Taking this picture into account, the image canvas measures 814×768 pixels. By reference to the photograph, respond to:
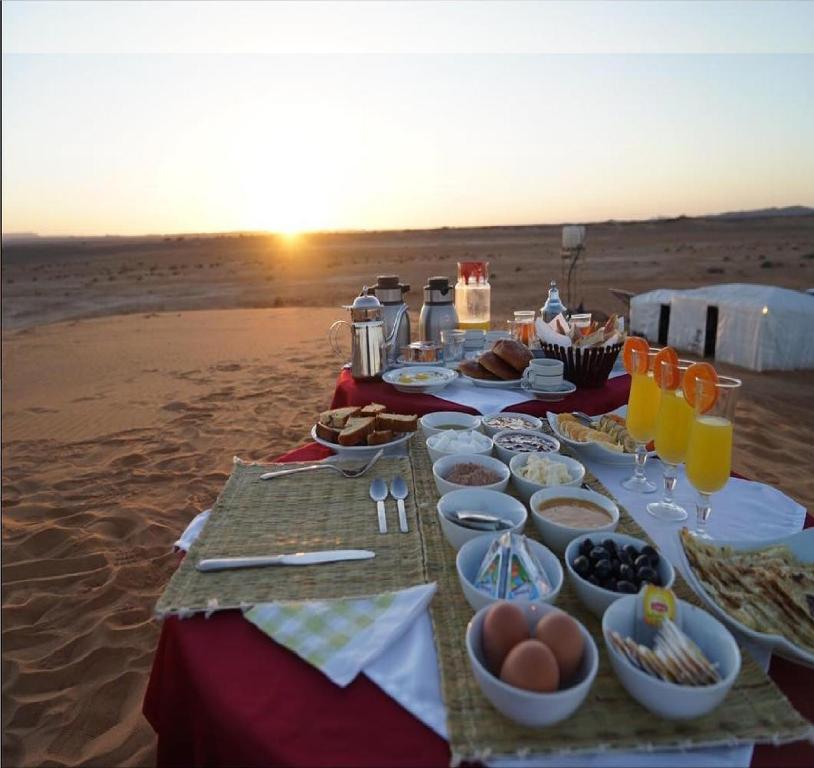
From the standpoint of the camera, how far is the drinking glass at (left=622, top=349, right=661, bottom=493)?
165 centimetres

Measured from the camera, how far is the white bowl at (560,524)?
123 centimetres

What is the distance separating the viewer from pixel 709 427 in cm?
134

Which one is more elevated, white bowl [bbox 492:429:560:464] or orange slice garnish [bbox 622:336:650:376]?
orange slice garnish [bbox 622:336:650:376]

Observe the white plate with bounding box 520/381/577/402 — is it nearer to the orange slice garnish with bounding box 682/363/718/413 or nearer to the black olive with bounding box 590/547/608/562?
the orange slice garnish with bounding box 682/363/718/413

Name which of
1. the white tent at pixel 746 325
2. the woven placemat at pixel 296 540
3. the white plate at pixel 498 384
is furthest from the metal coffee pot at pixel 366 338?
the white tent at pixel 746 325

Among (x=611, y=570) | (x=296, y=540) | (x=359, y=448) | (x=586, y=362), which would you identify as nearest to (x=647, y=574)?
(x=611, y=570)

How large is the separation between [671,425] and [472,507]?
59cm

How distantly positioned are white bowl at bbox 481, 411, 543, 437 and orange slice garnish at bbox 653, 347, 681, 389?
1.75 ft

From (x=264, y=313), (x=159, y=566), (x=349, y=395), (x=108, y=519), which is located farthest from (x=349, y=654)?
(x=264, y=313)

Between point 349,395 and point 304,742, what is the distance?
1772 mm

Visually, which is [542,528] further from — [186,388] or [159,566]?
[186,388]

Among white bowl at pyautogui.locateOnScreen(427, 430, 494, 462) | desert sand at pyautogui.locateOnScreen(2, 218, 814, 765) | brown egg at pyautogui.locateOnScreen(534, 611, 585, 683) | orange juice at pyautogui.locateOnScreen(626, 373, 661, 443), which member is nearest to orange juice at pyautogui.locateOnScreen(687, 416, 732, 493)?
orange juice at pyautogui.locateOnScreen(626, 373, 661, 443)

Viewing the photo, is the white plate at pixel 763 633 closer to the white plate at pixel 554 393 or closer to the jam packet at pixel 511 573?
the jam packet at pixel 511 573

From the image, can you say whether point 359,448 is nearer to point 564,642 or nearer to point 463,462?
point 463,462
